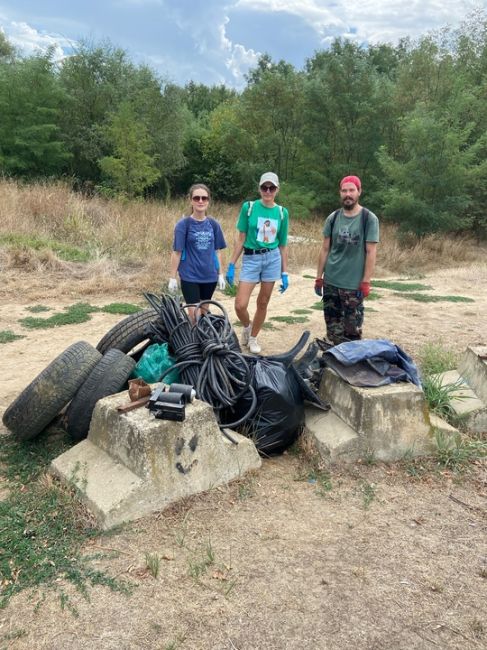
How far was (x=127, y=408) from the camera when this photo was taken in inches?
109

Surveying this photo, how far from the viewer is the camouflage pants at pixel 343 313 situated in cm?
447

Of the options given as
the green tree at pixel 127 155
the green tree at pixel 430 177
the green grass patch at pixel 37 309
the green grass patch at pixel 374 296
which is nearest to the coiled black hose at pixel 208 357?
the green grass patch at pixel 37 309

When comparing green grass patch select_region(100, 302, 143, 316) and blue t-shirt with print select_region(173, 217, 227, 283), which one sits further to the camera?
green grass patch select_region(100, 302, 143, 316)

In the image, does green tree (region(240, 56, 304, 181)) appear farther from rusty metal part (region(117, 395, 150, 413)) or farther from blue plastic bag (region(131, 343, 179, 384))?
rusty metal part (region(117, 395, 150, 413))

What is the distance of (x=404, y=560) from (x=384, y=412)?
1.01 meters

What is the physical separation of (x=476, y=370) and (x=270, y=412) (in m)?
1.92

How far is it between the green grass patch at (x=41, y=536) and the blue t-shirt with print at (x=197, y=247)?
2.18 m

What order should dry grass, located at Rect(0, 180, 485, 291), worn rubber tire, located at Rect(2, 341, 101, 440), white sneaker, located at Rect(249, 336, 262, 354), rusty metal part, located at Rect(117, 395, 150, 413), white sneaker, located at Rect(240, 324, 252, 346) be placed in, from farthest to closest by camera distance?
dry grass, located at Rect(0, 180, 485, 291) < white sneaker, located at Rect(240, 324, 252, 346) < white sneaker, located at Rect(249, 336, 262, 354) < worn rubber tire, located at Rect(2, 341, 101, 440) < rusty metal part, located at Rect(117, 395, 150, 413)

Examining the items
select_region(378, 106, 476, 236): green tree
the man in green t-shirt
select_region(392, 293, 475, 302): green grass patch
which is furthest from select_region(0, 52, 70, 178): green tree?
the man in green t-shirt

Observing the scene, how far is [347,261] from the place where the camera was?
4363 mm

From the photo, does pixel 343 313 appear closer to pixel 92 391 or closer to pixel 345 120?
pixel 92 391

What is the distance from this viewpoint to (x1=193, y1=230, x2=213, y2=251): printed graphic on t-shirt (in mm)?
4553

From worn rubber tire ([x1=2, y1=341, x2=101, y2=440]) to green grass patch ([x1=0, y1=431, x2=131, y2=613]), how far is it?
0.73 feet

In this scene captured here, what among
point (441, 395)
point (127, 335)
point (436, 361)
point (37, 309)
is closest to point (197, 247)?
point (127, 335)
